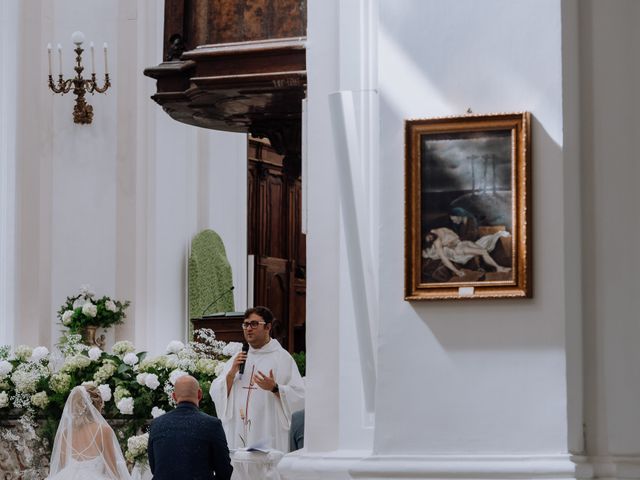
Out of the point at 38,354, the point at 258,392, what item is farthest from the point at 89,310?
Result: the point at 258,392

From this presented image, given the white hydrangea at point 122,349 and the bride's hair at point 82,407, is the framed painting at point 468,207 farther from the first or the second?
the white hydrangea at point 122,349

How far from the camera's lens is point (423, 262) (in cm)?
478

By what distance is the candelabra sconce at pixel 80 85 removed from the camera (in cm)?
1573

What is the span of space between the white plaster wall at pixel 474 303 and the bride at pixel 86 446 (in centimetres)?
527

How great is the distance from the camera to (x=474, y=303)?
15.5 ft

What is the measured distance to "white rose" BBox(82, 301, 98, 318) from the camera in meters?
15.5

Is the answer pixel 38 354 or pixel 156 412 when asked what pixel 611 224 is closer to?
pixel 156 412

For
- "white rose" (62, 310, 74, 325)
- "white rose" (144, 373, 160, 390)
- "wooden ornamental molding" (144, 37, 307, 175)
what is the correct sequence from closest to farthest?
"wooden ornamental molding" (144, 37, 307, 175) < "white rose" (144, 373, 160, 390) < "white rose" (62, 310, 74, 325)

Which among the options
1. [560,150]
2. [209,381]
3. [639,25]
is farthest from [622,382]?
[209,381]

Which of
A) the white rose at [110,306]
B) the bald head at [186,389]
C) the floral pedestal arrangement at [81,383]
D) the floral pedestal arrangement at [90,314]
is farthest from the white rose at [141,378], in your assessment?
the white rose at [110,306]

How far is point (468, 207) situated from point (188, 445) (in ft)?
12.2

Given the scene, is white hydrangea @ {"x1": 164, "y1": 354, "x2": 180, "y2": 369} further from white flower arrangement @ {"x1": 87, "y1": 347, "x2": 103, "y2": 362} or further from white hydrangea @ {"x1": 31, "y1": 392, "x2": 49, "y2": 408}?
white hydrangea @ {"x1": 31, "y1": 392, "x2": 49, "y2": 408}

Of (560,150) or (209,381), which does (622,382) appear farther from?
(209,381)

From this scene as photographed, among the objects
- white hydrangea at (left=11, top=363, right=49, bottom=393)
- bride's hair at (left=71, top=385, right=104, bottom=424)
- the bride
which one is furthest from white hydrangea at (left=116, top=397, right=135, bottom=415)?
bride's hair at (left=71, top=385, right=104, bottom=424)
